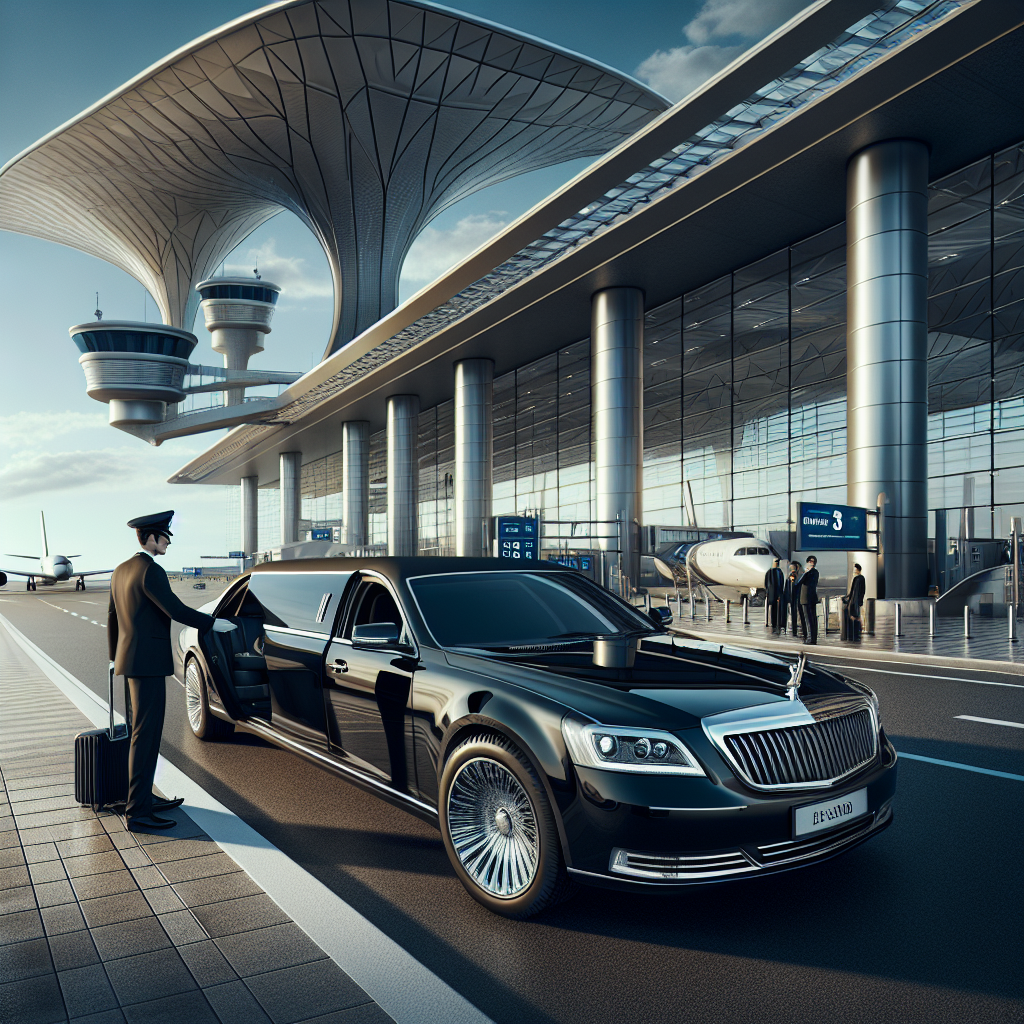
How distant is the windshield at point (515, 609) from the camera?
4.84 meters

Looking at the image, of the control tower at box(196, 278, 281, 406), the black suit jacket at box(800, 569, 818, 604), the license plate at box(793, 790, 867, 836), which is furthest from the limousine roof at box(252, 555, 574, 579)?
the control tower at box(196, 278, 281, 406)

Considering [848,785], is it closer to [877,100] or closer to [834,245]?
[877,100]

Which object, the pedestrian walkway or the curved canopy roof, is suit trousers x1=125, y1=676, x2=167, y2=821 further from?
the curved canopy roof

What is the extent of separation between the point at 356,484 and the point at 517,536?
105 ft

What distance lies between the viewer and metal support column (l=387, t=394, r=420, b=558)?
4925 centimetres

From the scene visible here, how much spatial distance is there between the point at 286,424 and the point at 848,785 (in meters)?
61.4

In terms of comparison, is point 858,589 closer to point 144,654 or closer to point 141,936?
point 144,654

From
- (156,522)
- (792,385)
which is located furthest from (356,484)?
(156,522)

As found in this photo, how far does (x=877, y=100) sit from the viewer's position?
63.4 ft

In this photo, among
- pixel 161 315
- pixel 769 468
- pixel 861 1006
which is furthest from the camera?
pixel 161 315

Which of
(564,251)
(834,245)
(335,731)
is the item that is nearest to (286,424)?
(564,251)

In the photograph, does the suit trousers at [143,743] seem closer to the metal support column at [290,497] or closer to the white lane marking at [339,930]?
the white lane marking at [339,930]

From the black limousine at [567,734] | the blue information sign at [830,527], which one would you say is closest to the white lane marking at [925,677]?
the blue information sign at [830,527]

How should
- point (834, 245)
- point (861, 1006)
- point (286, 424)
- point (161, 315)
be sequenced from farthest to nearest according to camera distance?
point (161, 315) < point (286, 424) < point (834, 245) < point (861, 1006)
